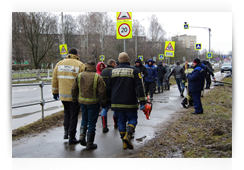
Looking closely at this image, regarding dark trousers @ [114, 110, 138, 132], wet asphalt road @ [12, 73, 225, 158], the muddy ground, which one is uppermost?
dark trousers @ [114, 110, 138, 132]

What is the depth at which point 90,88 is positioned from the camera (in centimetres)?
484

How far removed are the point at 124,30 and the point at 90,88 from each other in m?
4.78

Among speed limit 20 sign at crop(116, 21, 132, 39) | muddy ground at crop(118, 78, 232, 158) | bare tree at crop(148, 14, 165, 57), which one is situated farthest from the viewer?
bare tree at crop(148, 14, 165, 57)

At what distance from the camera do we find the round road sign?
8.98m

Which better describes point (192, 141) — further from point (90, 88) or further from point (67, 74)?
point (67, 74)

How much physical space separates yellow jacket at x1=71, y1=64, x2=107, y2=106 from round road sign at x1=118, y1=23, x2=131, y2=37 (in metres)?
4.49

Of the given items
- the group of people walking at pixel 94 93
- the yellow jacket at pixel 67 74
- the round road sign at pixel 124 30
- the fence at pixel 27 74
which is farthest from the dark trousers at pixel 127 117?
the fence at pixel 27 74

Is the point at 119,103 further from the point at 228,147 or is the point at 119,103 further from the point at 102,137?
the point at 228,147

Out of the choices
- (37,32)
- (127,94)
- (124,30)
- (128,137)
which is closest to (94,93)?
(127,94)

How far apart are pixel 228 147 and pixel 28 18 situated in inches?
1312

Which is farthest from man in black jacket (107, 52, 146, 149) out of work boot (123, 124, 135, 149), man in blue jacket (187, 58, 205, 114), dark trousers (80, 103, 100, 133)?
man in blue jacket (187, 58, 205, 114)

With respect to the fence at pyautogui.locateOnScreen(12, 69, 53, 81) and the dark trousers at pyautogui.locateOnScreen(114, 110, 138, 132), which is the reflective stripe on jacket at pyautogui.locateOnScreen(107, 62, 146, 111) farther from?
the fence at pyautogui.locateOnScreen(12, 69, 53, 81)
